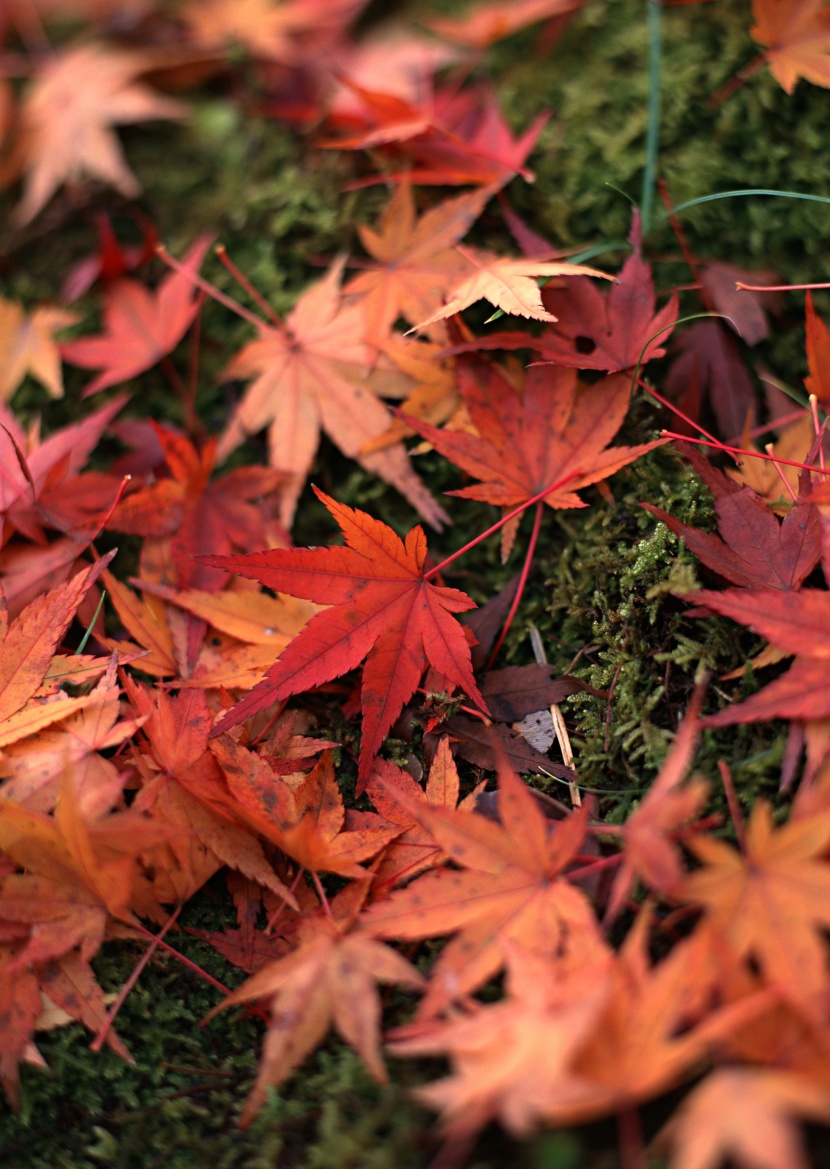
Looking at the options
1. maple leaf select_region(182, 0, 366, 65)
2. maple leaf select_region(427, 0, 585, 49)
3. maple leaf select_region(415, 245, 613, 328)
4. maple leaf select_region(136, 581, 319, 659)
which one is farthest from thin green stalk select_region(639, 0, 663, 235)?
maple leaf select_region(136, 581, 319, 659)

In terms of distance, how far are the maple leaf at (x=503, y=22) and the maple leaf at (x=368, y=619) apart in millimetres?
1095

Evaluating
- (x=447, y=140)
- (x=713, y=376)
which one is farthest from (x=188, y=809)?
(x=447, y=140)

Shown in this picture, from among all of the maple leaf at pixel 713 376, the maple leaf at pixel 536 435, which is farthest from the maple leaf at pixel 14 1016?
the maple leaf at pixel 713 376

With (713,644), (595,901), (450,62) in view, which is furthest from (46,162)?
(595,901)

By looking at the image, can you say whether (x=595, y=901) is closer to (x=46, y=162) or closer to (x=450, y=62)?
(x=450, y=62)

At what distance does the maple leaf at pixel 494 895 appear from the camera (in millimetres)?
781

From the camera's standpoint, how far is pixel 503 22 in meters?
1.51

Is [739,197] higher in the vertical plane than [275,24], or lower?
lower

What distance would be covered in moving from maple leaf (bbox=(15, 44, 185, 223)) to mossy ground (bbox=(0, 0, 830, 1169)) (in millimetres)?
61

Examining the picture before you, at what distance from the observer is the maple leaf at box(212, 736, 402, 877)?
919mm

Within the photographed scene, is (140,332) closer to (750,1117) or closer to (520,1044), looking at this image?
(520,1044)

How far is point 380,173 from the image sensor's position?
1480 millimetres

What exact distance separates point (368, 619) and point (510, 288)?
18.7 inches

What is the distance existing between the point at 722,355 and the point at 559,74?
70 centimetres
